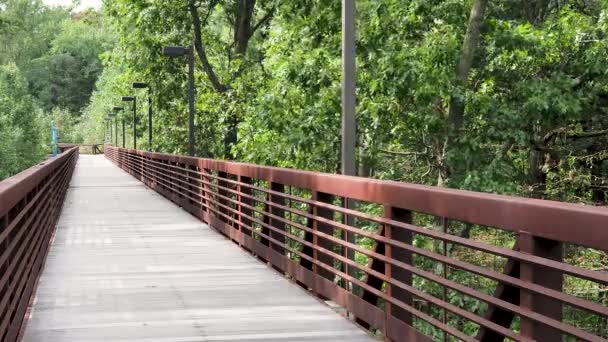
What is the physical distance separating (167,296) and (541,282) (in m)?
5.00

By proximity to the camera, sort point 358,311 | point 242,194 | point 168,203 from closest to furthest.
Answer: point 358,311, point 242,194, point 168,203

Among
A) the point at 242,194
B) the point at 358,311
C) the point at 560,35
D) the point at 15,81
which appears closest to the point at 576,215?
the point at 358,311

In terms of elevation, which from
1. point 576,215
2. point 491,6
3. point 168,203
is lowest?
point 168,203

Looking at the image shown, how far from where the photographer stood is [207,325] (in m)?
7.40

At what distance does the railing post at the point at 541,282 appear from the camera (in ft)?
14.5

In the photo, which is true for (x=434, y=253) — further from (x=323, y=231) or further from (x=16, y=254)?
(x=16, y=254)

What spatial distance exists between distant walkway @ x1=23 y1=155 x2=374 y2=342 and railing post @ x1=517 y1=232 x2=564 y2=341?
8.05 ft

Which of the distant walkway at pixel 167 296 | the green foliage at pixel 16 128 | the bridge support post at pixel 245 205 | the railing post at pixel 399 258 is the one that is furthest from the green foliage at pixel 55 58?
the railing post at pixel 399 258

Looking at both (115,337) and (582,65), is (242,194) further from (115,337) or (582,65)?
(582,65)

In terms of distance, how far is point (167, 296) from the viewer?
29.1 ft

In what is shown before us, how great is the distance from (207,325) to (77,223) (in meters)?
10.8

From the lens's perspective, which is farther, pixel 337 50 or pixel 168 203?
pixel 168 203

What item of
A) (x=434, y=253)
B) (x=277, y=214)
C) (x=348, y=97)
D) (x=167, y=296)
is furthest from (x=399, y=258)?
(x=277, y=214)

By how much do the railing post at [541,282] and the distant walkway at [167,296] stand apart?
8.05ft
